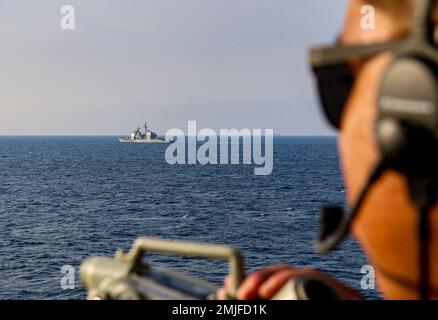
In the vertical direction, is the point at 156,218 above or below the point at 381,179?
below

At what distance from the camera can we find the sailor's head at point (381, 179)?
2.28 m

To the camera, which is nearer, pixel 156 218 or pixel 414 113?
pixel 414 113

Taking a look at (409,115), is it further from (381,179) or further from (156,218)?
(156,218)

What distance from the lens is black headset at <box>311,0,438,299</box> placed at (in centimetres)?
192

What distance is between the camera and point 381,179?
231cm

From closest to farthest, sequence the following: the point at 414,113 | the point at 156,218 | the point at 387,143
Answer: the point at 414,113 → the point at 387,143 → the point at 156,218

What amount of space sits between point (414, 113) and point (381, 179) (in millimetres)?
440

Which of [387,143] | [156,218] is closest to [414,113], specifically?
[387,143]

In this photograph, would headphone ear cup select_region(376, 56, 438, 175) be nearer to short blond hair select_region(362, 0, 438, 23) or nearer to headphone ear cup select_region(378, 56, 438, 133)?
headphone ear cup select_region(378, 56, 438, 133)

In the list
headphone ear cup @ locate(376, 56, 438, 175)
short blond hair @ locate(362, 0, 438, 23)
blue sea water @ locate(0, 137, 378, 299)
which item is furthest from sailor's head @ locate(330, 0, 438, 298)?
blue sea water @ locate(0, 137, 378, 299)
